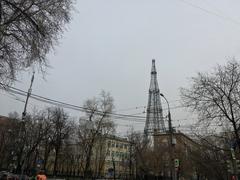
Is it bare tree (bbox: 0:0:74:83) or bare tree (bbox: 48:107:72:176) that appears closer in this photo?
bare tree (bbox: 0:0:74:83)

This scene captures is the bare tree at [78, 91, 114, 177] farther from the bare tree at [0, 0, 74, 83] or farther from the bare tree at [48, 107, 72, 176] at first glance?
the bare tree at [0, 0, 74, 83]

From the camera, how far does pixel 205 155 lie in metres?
30.3

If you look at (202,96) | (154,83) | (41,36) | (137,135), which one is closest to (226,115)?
(202,96)

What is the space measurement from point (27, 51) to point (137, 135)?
1668 inches

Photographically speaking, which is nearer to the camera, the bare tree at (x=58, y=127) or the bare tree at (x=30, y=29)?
the bare tree at (x=30, y=29)

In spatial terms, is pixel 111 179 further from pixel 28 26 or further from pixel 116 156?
pixel 28 26

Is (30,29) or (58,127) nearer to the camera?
(30,29)

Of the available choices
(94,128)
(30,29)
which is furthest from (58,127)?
(30,29)

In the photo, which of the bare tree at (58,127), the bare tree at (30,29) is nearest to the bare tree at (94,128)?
the bare tree at (58,127)

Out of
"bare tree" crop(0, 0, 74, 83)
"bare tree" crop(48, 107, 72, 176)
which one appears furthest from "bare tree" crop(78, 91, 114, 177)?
"bare tree" crop(0, 0, 74, 83)

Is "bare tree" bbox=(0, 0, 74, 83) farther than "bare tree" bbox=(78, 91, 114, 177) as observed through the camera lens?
No

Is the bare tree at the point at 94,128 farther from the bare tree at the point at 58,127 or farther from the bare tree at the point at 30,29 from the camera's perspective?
the bare tree at the point at 30,29

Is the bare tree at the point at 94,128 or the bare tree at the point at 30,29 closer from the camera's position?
the bare tree at the point at 30,29

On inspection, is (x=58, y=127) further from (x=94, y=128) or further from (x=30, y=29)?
(x=30, y=29)
